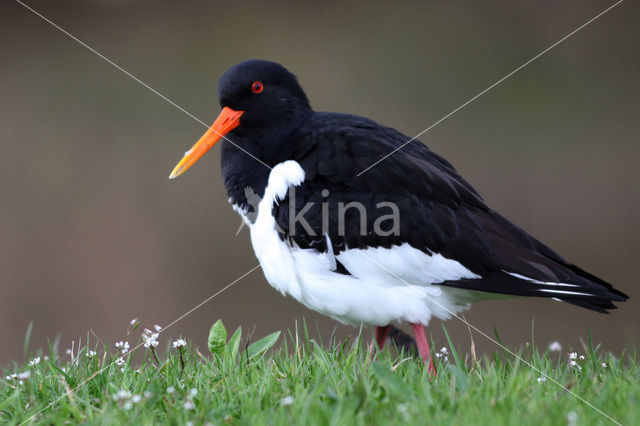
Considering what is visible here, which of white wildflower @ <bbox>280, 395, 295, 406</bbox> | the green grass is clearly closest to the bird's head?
the green grass

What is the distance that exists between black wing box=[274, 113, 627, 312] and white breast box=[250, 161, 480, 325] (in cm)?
4

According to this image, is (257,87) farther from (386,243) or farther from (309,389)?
(309,389)

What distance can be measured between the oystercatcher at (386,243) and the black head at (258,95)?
325 millimetres

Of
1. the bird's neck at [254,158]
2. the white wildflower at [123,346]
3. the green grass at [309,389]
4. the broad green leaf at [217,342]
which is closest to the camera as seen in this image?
the green grass at [309,389]

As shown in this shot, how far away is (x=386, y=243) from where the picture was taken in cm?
291

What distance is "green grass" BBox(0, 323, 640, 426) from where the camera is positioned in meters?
1.99

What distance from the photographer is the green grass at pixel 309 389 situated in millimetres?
1993

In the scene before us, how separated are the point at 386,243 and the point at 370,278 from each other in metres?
0.16

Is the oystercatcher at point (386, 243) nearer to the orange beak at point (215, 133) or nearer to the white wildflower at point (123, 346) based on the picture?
the orange beak at point (215, 133)

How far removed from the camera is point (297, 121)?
332 centimetres

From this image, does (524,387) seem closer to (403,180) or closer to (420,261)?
(420,261)

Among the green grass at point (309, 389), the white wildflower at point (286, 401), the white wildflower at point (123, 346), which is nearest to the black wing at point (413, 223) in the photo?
the green grass at point (309, 389)

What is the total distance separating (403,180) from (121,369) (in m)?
1.34

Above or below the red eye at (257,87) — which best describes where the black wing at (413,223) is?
below
